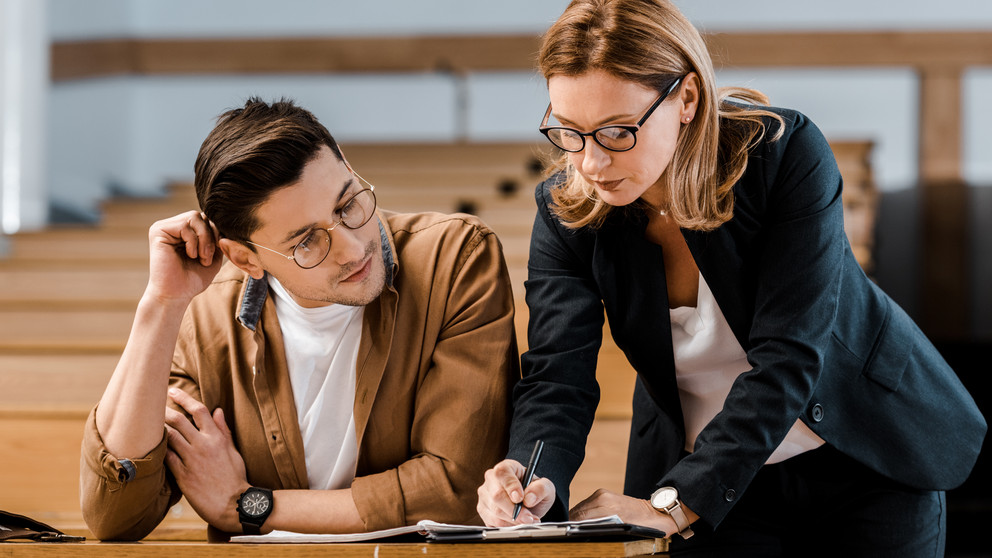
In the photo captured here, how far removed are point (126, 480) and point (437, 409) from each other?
1.07ft

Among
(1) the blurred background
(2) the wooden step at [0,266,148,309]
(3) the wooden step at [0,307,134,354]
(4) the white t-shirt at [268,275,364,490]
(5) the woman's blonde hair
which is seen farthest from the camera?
(1) the blurred background

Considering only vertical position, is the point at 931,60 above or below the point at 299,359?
above

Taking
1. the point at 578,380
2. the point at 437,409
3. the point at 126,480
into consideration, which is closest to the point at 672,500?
the point at 578,380

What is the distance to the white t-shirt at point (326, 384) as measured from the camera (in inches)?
43.9

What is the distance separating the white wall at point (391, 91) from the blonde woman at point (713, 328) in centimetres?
268

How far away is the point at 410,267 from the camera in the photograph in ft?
3.72

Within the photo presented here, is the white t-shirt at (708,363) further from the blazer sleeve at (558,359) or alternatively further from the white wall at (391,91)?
the white wall at (391,91)

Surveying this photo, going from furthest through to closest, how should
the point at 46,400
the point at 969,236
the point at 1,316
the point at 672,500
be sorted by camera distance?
the point at 969,236, the point at 1,316, the point at 46,400, the point at 672,500

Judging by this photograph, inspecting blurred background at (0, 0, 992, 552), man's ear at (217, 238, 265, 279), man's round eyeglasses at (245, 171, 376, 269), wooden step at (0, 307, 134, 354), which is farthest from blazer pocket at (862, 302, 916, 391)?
wooden step at (0, 307, 134, 354)

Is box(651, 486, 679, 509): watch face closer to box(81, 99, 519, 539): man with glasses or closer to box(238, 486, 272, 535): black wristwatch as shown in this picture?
box(81, 99, 519, 539): man with glasses

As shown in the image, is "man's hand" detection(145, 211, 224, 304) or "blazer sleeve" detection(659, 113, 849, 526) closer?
"blazer sleeve" detection(659, 113, 849, 526)

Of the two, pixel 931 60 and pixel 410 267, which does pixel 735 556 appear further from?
pixel 931 60

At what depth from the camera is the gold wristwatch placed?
912 millimetres

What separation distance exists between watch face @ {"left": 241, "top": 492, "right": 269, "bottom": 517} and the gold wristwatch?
413 mm
